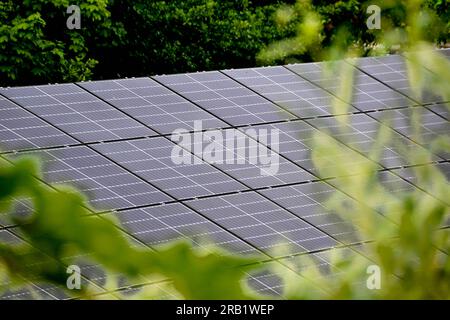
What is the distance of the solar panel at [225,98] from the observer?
14703mm

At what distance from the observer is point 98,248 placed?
1822 millimetres

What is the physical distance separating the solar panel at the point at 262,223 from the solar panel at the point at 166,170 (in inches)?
9.0

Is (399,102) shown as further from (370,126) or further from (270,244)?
(270,244)

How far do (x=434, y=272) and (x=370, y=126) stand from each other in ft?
39.8

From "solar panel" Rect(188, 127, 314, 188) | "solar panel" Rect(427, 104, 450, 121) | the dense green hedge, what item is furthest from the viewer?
the dense green hedge

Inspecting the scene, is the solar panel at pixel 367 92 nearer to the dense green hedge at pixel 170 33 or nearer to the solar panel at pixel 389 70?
the solar panel at pixel 389 70

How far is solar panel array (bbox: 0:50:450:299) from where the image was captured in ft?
40.7

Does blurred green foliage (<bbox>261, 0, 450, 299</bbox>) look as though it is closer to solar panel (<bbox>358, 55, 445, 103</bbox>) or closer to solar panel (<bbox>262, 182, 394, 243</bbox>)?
solar panel (<bbox>262, 182, 394, 243</bbox>)

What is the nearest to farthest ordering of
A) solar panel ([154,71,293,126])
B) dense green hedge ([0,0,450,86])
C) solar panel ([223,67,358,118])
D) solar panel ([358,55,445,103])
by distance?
solar panel ([154,71,293,126]) < solar panel ([223,67,358,118]) < solar panel ([358,55,445,103]) < dense green hedge ([0,0,450,86])

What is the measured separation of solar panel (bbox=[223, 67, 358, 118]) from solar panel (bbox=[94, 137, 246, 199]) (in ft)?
6.00

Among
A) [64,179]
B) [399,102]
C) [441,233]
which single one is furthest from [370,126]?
[441,233]

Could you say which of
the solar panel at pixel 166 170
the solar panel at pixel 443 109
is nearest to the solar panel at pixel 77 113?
the solar panel at pixel 166 170

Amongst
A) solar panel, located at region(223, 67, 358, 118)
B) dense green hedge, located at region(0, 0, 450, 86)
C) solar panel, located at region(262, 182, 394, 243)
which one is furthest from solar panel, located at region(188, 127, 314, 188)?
dense green hedge, located at region(0, 0, 450, 86)

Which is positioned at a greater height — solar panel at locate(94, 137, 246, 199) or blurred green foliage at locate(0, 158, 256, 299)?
blurred green foliage at locate(0, 158, 256, 299)
